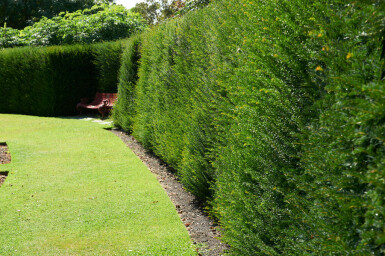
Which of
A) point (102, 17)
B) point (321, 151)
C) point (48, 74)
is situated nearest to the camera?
point (321, 151)

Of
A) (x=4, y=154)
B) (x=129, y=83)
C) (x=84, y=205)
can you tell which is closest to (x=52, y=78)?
(x=129, y=83)

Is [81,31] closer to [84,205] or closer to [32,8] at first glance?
[32,8]

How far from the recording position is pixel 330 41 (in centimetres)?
257

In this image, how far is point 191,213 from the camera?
6531 mm

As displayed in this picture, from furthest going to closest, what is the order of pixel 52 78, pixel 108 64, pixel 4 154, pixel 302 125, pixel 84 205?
pixel 52 78
pixel 108 64
pixel 4 154
pixel 84 205
pixel 302 125

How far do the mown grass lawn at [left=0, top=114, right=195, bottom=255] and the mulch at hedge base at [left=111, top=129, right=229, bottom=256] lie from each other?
0.17m

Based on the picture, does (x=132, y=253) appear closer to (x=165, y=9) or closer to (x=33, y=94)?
(x=33, y=94)

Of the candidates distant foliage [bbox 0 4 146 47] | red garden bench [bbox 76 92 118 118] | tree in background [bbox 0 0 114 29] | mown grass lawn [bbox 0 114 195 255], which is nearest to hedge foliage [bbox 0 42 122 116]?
red garden bench [bbox 76 92 118 118]

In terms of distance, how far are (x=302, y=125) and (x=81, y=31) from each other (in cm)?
2284

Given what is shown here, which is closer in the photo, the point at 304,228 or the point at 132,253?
the point at 304,228

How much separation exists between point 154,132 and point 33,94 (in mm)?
11609

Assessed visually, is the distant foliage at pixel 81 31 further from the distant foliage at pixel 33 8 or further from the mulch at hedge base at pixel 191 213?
the mulch at hedge base at pixel 191 213

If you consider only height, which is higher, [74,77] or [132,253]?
[74,77]

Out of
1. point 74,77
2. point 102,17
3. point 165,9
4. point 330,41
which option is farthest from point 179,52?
point 165,9
